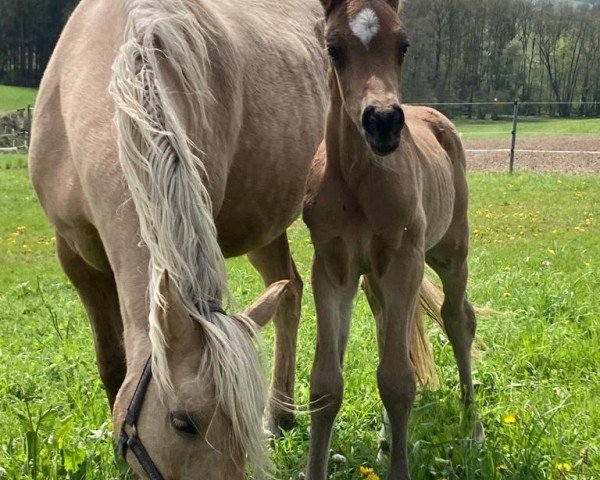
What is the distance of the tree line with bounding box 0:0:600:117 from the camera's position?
3256cm

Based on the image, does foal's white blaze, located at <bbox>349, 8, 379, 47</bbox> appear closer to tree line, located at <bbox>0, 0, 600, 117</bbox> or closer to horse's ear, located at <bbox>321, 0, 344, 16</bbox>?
horse's ear, located at <bbox>321, 0, 344, 16</bbox>

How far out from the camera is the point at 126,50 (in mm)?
2361

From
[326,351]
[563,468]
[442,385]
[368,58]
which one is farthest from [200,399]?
[442,385]

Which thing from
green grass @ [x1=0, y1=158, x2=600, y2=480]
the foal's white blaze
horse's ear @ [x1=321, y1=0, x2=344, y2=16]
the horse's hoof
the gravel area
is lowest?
the gravel area

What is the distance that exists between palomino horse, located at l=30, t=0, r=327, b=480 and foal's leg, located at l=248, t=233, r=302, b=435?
0.01 m

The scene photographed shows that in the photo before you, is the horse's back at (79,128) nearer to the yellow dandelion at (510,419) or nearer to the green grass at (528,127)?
the yellow dandelion at (510,419)

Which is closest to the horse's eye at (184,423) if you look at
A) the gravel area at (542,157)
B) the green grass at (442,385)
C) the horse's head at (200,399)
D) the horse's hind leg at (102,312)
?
the horse's head at (200,399)

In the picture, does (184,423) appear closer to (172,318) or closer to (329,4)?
(172,318)

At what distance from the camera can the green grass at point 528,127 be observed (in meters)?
27.1

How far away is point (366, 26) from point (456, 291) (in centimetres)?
161

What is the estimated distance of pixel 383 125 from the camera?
224 centimetres

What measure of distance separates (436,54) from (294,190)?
98.2ft

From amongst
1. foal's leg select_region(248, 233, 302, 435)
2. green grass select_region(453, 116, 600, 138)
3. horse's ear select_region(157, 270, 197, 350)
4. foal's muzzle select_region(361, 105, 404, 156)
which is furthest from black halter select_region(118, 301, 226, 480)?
green grass select_region(453, 116, 600, 138)

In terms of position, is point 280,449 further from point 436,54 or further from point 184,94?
point 436,54
